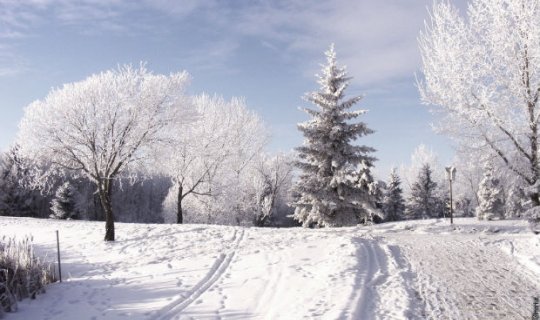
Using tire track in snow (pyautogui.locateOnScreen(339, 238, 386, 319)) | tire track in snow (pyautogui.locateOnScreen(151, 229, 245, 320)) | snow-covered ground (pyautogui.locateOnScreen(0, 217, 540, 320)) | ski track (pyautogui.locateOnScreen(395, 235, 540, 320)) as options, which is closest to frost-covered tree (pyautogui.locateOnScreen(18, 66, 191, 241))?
snow-covered ground (pyautogui.locateOnScreen(0, 217, 540, 320))

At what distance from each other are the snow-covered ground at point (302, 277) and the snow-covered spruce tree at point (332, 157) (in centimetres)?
A: 519

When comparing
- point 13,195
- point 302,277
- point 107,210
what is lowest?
point 302,277

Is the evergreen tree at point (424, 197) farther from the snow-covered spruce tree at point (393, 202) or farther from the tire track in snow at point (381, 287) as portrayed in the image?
the tire track in snow at point (381, 287)

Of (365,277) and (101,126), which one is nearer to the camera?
(365,277)

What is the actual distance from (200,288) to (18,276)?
4218 mm

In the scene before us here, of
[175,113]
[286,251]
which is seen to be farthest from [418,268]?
[175,113]

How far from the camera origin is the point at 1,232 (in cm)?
2370

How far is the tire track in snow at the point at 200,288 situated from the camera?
8.53m

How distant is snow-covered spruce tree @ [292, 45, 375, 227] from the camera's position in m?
21.9

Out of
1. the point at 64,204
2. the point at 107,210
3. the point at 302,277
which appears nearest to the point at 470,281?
the point at 302,277

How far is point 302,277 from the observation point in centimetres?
1043

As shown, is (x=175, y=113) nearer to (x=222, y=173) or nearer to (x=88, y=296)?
(x=88, y=296)

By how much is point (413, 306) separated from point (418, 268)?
3120 millimetres

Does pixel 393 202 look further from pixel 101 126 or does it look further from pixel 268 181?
pixel 101 126
